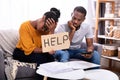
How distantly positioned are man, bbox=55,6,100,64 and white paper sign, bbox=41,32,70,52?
53 centimetres

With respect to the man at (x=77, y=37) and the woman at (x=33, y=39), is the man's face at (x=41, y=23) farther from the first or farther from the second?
the man at (x=77, y=37)

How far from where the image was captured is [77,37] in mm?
3090

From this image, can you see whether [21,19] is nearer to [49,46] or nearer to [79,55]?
[79,55]

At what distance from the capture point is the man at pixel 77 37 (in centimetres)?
286

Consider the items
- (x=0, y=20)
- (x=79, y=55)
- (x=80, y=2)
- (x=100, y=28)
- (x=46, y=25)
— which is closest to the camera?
(x=46, y=25)

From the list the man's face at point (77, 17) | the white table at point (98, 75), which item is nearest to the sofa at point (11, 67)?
the white table at point (98, 75)

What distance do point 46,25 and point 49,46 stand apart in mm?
447

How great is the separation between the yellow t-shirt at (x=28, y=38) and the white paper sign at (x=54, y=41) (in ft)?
1.47

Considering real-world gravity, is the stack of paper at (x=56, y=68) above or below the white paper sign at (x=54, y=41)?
below

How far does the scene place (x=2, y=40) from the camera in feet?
9.27

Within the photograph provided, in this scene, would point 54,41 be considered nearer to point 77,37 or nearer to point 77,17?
point 77,17

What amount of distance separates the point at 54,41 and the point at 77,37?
3.22 feet

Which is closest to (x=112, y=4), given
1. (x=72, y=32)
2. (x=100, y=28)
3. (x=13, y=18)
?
(x=100, y=28)

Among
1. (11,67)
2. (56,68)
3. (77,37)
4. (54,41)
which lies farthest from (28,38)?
(77,37)
